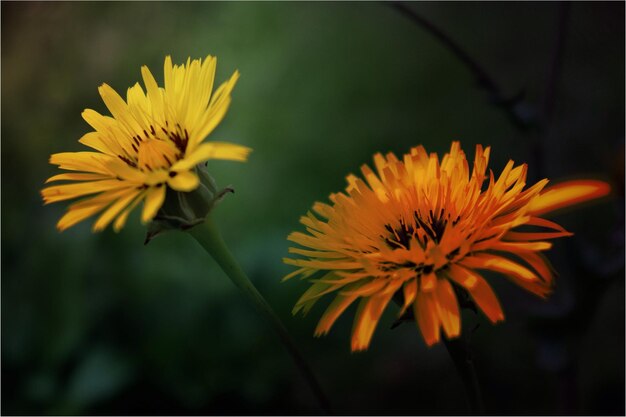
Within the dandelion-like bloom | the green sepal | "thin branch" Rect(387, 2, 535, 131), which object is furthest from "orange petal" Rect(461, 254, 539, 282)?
"thin branch" Rect(387, 2, 535, 131)

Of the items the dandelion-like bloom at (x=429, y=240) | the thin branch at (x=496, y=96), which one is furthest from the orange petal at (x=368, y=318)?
the thin branch at (x=496, y=96)

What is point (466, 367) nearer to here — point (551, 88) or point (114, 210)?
point (114, 210)

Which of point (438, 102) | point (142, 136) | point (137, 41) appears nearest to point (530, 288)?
point (142, 136)

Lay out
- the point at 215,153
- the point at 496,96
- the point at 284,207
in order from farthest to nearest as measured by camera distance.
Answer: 1. the point at 284,207
2. the point at 496,96
3. the point at 215,153

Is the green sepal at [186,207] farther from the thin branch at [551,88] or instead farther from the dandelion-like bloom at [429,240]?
the thin branch at [551,88]

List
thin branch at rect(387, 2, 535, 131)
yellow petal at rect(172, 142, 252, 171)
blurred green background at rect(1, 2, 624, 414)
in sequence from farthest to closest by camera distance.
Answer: blurred green background at rect(1, 2, 624, 414) → thin branch at rect(387, 2, 535, 131) → yellow petal at rect(172, 142, 252, 171)

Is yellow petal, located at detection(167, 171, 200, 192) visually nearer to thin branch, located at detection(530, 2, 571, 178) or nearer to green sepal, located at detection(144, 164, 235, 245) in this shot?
green sepal, located at detection(144, 164, 235, 245)

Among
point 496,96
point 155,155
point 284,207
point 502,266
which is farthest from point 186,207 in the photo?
point 284,207
